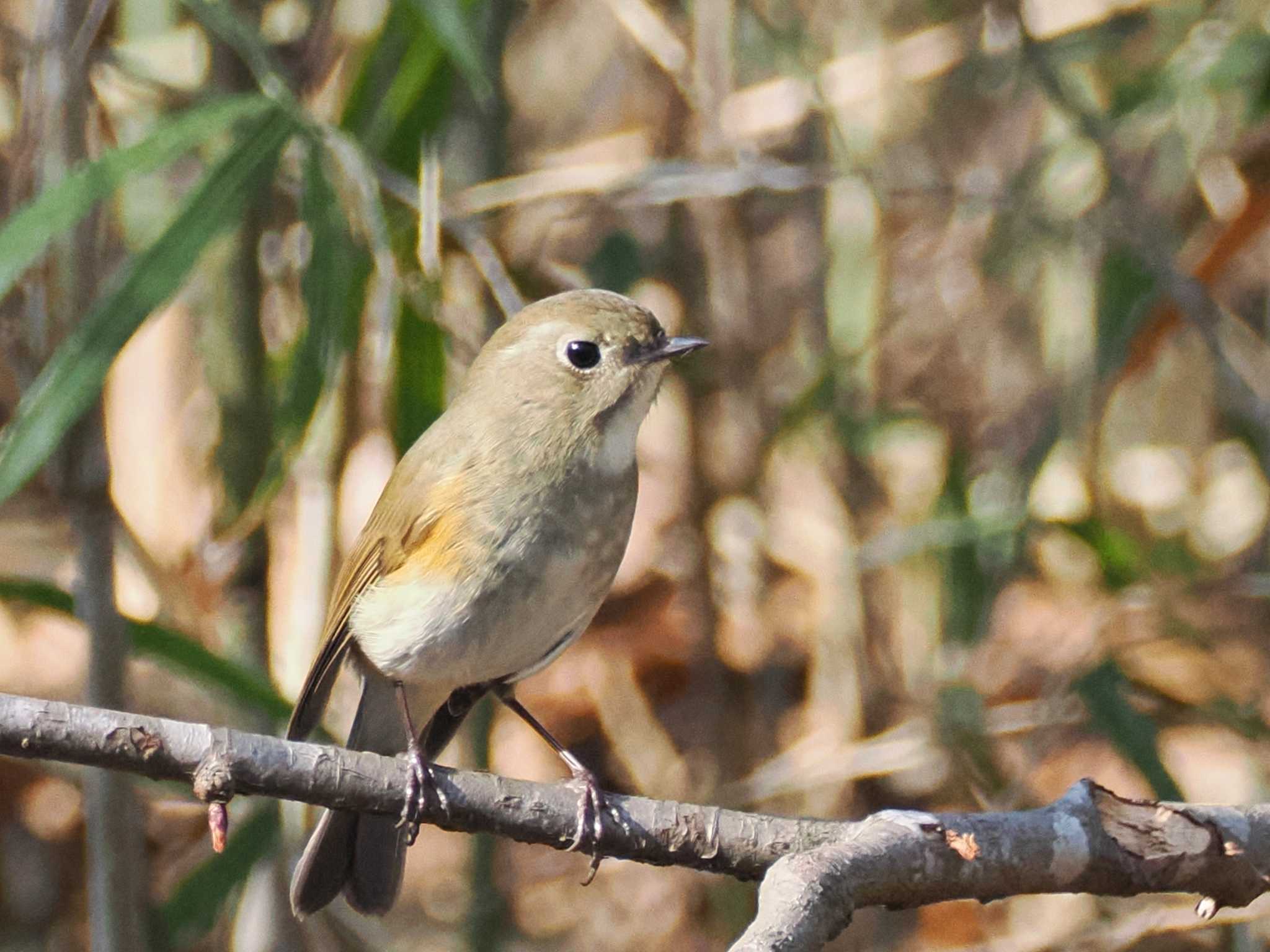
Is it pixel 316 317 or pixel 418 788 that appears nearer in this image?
pixel 418 788

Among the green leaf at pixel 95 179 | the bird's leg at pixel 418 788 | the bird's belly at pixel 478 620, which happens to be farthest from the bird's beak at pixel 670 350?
the bird's leg at pixel 418 788

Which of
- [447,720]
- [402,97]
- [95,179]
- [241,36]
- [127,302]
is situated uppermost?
[402,97]

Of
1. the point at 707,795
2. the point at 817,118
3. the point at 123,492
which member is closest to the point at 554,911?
the point at 707,795

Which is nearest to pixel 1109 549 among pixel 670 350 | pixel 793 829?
pixel 670 350

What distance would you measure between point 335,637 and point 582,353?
2.42ft

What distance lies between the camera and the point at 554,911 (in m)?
5.23

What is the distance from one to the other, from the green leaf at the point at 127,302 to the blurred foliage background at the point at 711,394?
0.01m

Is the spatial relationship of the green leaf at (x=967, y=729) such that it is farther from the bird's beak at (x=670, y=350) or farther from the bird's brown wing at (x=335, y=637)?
the bird's brown wing at (x=335, y=637)

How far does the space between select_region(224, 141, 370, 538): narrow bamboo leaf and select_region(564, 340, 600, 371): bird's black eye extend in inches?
17.6

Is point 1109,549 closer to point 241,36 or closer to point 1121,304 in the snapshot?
point 1121,304

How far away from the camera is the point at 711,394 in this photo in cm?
500

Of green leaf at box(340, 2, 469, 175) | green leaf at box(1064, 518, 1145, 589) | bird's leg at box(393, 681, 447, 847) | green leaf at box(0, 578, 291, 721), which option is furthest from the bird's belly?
green leaf at box(1064, 518, 1145, 589)

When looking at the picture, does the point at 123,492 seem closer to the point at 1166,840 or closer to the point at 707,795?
the point at 707,795

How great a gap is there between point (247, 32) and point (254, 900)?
81.0 inches
